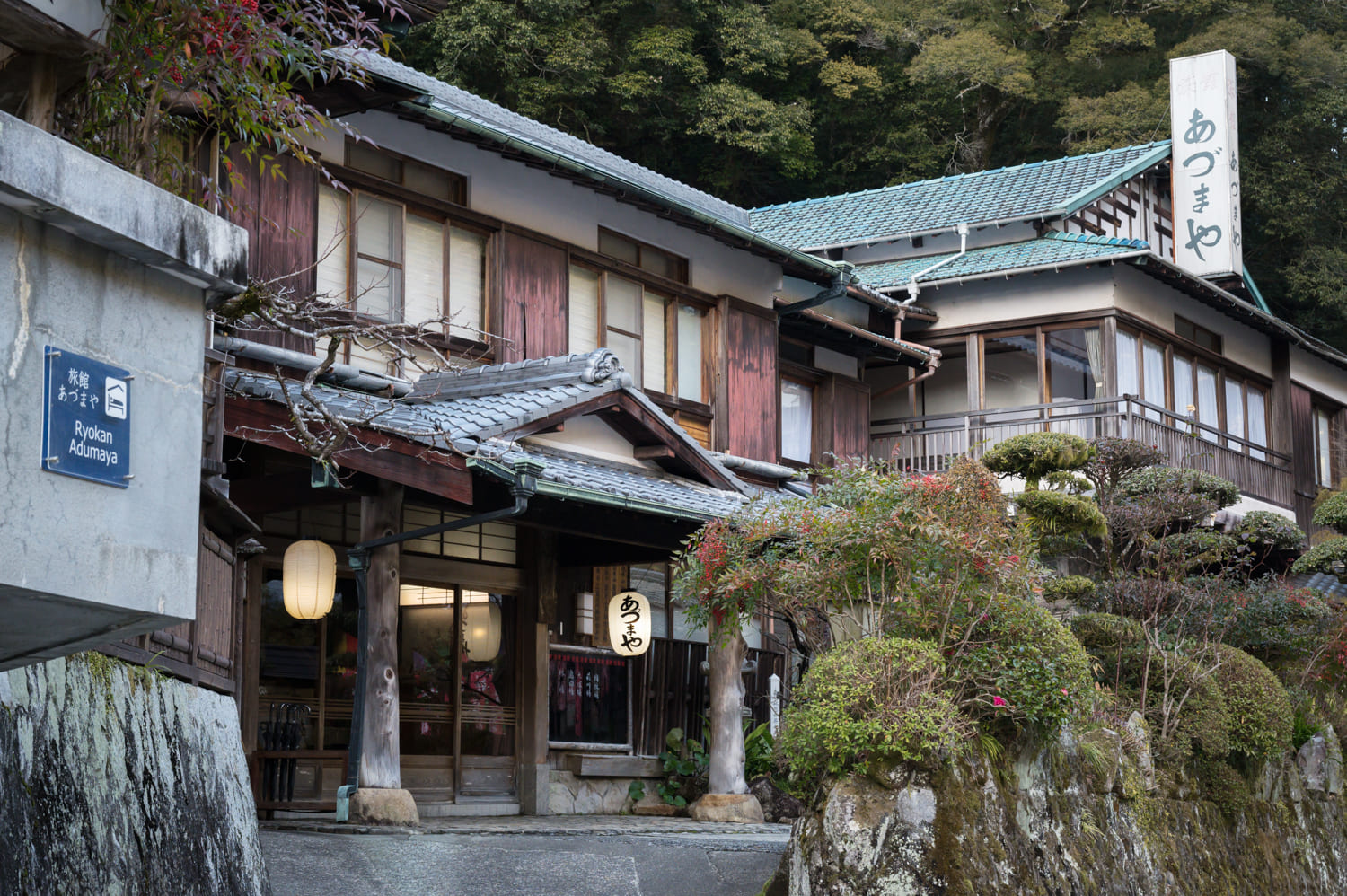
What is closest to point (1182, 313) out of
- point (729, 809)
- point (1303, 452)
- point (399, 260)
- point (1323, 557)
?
point (1303, 452)

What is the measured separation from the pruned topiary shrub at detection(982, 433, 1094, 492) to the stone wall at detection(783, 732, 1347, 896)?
13.8 feet

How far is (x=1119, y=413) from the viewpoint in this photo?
75.4 ft

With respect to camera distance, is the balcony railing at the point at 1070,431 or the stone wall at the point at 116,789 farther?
the balcony railing at the point at 1070,431

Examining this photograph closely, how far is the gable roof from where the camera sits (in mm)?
15281

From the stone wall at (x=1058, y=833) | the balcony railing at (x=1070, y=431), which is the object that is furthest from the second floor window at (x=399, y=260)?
the balcony railing at (x=1070, y=431)

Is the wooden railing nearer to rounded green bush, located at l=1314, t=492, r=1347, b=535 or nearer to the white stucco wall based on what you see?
rounded green bush, located at l=1314, t=492, r=1347, b=535

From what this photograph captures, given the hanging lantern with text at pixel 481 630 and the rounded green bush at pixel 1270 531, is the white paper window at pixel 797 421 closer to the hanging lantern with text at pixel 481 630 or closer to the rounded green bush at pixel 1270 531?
the rounded green bush at pixel 1270 531

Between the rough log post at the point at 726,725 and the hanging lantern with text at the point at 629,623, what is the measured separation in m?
0.94

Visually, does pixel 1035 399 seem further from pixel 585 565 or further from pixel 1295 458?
pixel 585 565

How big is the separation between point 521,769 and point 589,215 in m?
6.64

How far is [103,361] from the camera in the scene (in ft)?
16.6

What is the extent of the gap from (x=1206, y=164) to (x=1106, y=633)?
538 inches

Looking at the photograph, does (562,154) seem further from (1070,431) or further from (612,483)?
(1070,431)

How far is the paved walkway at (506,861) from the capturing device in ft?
33.1
